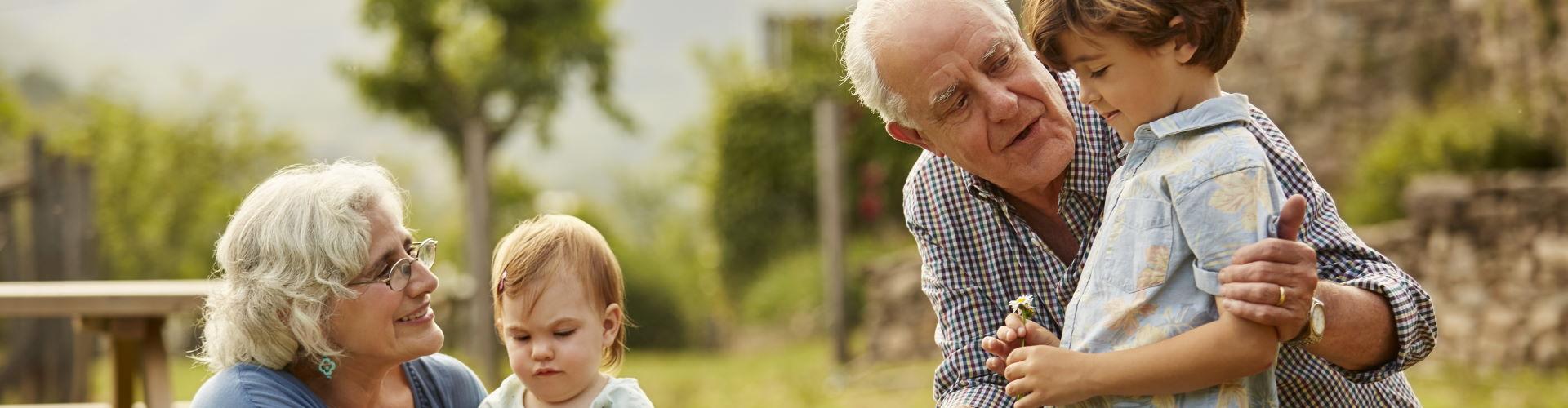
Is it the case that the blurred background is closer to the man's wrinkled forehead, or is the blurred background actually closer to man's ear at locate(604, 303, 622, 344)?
man's ear at locate(604, 303, 622, 344)

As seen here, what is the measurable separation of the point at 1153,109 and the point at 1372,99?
912cm

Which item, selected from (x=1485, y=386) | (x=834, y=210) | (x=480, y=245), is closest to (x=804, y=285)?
(x=834, y=210)

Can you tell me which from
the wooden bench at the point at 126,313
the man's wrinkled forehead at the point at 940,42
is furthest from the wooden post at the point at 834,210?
the man's wrinkled forehead at the point at 940,42

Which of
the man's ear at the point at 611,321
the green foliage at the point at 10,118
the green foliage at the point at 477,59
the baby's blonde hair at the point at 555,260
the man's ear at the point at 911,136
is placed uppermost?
the green foliage at the point at 10,118

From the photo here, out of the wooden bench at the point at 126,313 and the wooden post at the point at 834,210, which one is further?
the wooden post at the point at 834,210

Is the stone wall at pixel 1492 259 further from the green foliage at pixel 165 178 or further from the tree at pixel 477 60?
the green foliage at pixel 165 178

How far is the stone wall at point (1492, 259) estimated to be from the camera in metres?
6.96

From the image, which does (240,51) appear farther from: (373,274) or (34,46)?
(373,274)

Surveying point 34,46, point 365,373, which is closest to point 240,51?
point 34,46

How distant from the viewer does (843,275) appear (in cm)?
866

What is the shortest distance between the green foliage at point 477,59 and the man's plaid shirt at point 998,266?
9.04 m

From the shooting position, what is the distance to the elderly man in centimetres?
191

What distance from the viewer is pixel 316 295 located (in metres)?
2.26

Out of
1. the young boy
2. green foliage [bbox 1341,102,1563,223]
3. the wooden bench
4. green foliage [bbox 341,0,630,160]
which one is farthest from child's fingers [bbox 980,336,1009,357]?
green foliage [bbox 341,0,630,160]
